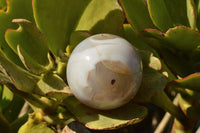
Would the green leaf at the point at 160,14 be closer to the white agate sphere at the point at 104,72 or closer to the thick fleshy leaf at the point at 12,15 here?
the white agate sphere at the point at 104,72

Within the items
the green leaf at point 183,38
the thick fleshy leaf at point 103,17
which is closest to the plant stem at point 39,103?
the thick fleshy leaf at point 103,17

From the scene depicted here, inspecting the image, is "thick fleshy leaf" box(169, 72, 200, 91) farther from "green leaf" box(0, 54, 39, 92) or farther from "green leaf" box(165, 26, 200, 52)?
"green leaf" box(0, 54, 39, 92)

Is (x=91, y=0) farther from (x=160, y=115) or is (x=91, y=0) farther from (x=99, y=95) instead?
(x=160, y=115)

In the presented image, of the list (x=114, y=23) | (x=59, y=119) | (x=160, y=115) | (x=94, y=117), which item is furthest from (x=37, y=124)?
(x=160, y=115)

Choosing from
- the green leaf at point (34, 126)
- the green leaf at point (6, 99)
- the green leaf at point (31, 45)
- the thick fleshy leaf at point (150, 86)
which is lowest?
the green leaf at point (6, 99)

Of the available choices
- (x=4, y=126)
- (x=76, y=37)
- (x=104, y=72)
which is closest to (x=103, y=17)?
(x=76, y=37)

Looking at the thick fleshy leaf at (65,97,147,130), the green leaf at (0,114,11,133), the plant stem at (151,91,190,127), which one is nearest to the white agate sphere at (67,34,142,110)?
the thick fleshy leaf at (65,97,147,130)

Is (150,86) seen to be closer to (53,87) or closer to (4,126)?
(53,87)
